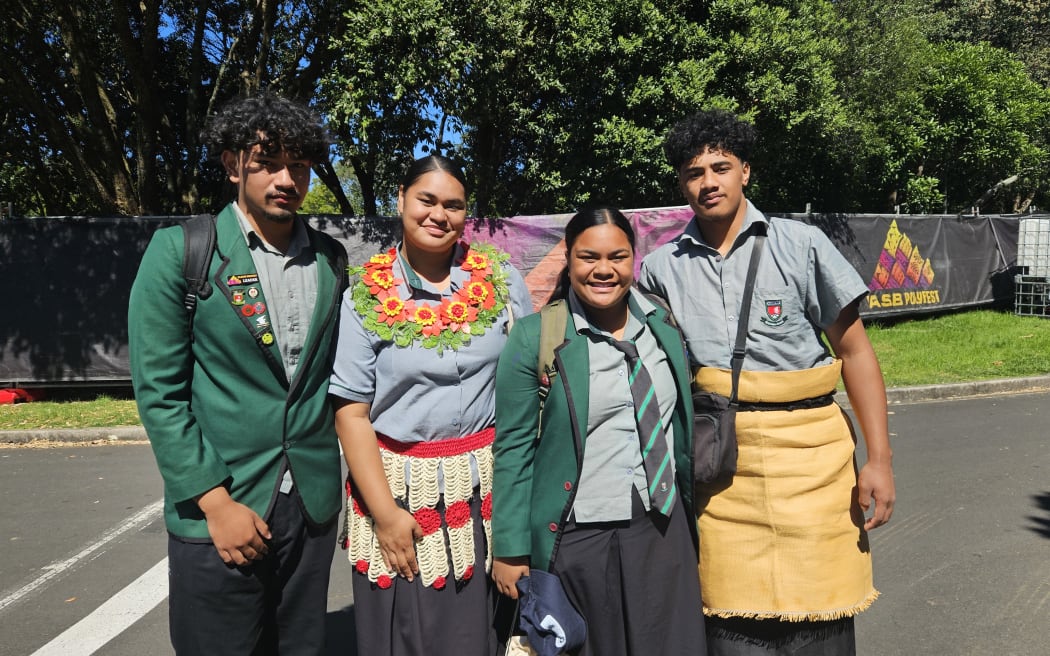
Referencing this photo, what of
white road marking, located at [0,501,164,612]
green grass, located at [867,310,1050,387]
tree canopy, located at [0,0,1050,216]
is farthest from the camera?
tree canopy, located at [0,0,1050,216]

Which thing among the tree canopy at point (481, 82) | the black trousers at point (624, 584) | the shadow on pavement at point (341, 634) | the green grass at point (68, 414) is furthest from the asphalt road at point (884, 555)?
the tree canopy at point (481, 82)

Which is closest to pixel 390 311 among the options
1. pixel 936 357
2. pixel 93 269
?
pixel 93 269

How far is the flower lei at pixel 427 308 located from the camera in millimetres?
2361

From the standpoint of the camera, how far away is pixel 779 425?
244 centimetres

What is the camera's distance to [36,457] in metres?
7.34

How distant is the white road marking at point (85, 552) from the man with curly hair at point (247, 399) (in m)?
2.81

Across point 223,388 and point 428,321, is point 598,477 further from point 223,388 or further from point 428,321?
point 223,388

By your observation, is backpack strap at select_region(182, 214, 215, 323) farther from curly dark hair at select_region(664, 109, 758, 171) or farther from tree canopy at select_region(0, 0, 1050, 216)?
tree canopy at select_region(0, 0, 1050, 216)

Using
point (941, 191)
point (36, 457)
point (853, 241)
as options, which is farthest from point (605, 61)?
point (941, 191)

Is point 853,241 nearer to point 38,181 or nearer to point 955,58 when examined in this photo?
point 955,58

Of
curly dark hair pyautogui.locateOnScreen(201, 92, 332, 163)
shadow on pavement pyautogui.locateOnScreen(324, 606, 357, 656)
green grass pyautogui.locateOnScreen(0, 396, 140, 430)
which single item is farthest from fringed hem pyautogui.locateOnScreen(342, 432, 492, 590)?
green grass pyautogui.locateOnScreen(0, 396, 140, 430)

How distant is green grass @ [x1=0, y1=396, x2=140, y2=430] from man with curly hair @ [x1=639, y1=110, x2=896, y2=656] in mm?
7202

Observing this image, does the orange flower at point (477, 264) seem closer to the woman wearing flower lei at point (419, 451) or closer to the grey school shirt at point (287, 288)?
the woman wearing flower lei at point (419, 451)

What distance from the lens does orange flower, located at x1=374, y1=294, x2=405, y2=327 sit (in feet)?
7.76
